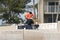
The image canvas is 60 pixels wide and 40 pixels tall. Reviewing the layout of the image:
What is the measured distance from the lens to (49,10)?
37.7m

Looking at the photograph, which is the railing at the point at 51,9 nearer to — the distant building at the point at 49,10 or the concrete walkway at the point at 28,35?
the distant building at the point at 49,10

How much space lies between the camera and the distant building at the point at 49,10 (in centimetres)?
3684

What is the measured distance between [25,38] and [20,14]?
24.8m

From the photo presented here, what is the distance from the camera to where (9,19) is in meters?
31.3

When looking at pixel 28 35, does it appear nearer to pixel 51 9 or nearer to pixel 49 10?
pixel 49 10

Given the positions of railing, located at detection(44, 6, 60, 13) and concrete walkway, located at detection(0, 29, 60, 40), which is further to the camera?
railing, located at detection(44, 6, 60, 13)

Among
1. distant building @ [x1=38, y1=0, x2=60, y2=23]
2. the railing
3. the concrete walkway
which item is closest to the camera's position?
the concrete walkway

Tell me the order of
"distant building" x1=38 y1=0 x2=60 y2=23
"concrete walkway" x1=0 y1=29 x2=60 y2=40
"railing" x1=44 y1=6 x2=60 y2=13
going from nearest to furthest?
1. "concrete walkway" x1=0 y1=29 x2=60 y2=40
2. "distant building" x1=38 y1=0 x2=60 y2=23
3. "railing" x1=44 y1=6 x2=60 y2=13

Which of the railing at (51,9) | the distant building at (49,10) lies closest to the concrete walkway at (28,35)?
the distant building at (49,10)

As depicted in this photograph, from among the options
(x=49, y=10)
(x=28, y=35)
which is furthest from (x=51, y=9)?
(x=28, y=35)

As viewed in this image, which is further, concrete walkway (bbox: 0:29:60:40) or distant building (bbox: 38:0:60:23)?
distant building (bbox: 38:0:60:23)

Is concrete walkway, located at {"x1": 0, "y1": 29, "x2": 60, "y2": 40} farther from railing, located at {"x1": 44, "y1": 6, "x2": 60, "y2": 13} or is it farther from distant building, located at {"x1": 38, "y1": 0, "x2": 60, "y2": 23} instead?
railing, located at {"x1": 44, "y1": 6, "x2": 60, "y2": 13}

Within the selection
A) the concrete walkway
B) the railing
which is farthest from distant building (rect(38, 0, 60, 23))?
the concrete walkway

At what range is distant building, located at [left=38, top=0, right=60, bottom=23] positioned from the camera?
3684 cm
